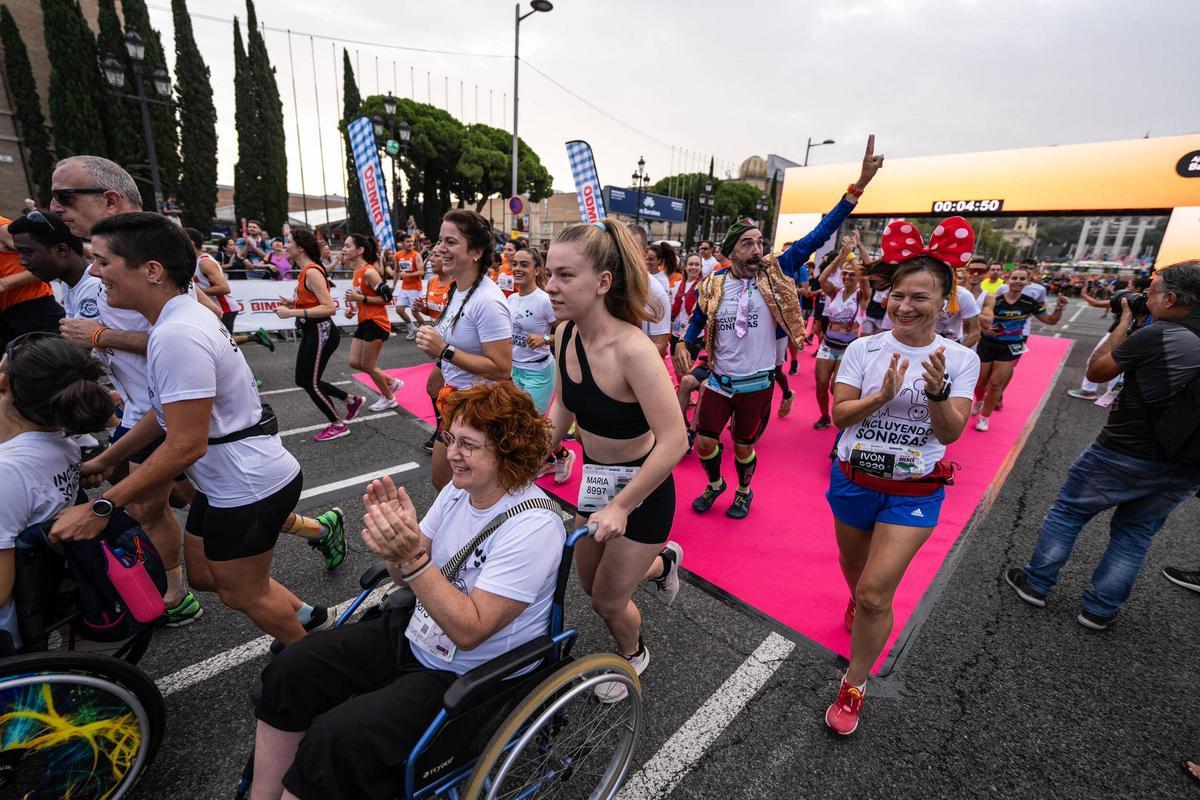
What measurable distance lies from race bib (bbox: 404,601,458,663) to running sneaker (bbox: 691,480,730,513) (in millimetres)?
2795

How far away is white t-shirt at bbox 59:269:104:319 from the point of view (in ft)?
8.82

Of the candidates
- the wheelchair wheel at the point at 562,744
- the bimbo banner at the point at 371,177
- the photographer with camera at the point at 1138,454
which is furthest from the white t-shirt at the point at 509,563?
the bimbo banner at the point at 371,177

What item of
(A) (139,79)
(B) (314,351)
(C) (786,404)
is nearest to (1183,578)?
(C) (786,404)

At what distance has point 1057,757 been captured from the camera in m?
2.19

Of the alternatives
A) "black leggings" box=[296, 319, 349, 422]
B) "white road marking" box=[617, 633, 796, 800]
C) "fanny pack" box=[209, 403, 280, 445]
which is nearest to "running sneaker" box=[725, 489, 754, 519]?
"white road marking" box=[617, 633, 796, 800]

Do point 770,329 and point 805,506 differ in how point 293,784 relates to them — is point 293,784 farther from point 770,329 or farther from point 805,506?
point 805,506

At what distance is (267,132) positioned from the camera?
28.7 metres

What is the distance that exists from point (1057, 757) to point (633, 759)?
1798 mm

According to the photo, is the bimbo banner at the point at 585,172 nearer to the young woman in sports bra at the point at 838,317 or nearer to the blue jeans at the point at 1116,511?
the young woman in sports bra at the point at 838,317

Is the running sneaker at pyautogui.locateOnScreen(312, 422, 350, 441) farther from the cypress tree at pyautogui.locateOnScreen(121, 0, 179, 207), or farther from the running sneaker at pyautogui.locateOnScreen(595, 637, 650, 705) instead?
the cypress tree at pyautogui.locateOnScreen(121, 0, 179, 207)

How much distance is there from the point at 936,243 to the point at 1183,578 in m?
3.27

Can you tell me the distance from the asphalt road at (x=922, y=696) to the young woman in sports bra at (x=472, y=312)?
4.84 ft

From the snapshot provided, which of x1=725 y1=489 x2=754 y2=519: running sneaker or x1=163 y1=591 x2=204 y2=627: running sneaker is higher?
x1=725 y1=489 x2=754 y2=519: running sneaker

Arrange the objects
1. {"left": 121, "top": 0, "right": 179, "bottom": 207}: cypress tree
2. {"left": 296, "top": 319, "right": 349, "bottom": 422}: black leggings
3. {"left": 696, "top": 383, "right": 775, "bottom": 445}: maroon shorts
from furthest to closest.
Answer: {"left": 121, "top": 0, "right": 179, "bottom": 207}: cypress tree, {"left": 296, "top": 319, "right": 349, "bottom": 422}: black leggings, {"left": 696, "top": 383, "right": 775, "bottom": 445}: maroon shorts
